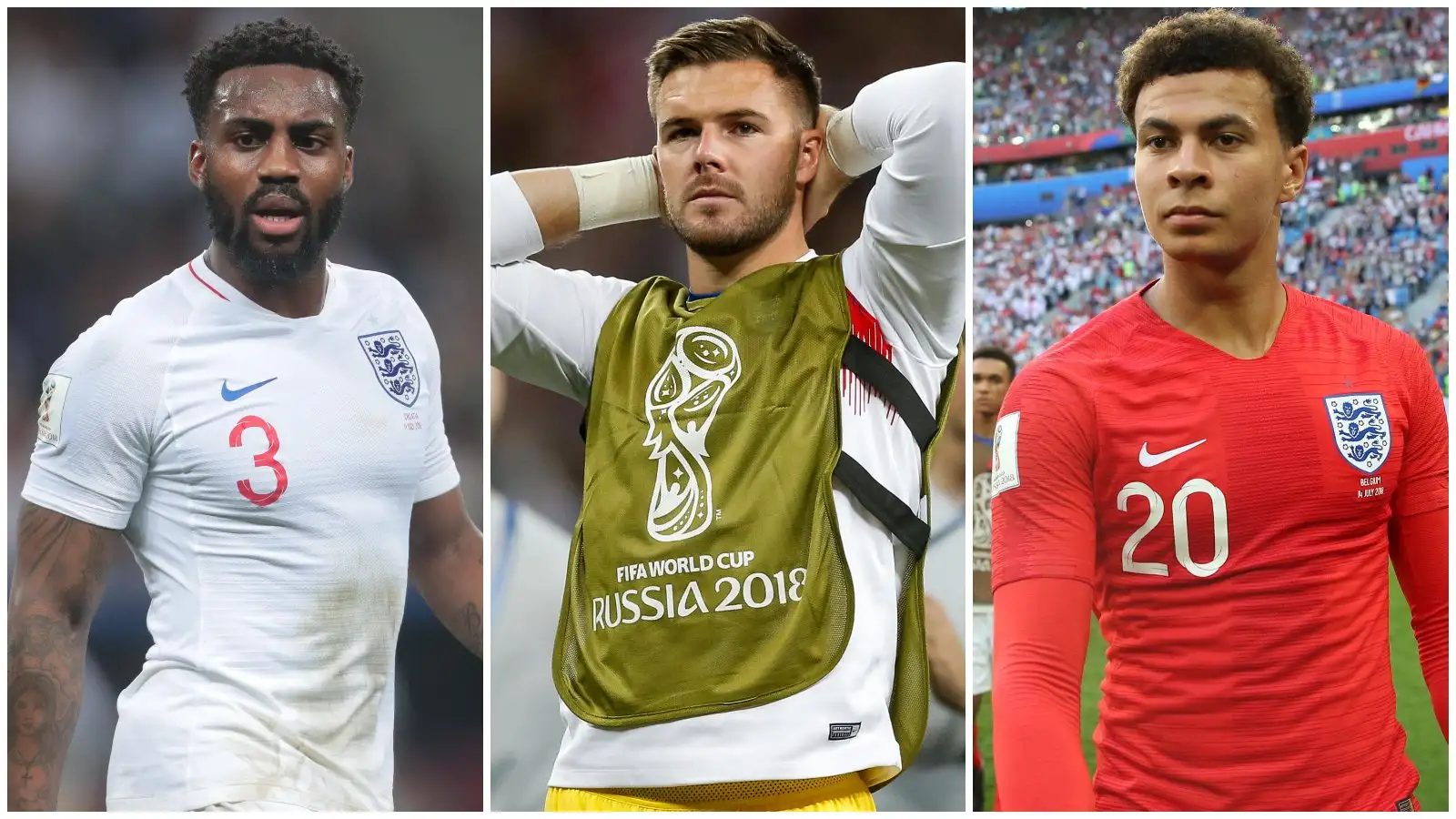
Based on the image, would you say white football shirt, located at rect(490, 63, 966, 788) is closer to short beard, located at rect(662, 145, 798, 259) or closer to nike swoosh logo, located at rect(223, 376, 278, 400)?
short beard, located at rect(662, 145, 798, 259)

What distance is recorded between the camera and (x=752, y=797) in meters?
2.27

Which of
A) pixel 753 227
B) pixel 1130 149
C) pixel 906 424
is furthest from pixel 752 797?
pixel 1130 149

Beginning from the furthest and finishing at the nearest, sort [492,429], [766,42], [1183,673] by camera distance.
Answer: [492,429]
[766,42]
[1183,673]

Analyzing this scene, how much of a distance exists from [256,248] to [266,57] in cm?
38

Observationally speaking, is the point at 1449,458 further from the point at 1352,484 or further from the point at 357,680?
the point at 357,680

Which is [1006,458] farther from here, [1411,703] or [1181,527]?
[1411,703]

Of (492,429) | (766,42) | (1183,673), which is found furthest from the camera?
(492,429)

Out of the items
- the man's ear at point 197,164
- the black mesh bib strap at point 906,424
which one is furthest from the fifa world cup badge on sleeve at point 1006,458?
the man's ear at point 197,164

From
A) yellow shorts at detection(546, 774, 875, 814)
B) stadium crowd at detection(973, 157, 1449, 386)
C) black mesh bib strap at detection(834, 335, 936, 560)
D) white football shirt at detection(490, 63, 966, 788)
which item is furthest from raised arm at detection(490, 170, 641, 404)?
stadium crowd at detection(973, 157, 1449, 386)

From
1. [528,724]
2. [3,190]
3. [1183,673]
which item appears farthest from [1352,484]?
[3,190]

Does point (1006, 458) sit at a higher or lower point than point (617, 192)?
lower

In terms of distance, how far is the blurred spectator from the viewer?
261 centimetres

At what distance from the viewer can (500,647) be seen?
261cm

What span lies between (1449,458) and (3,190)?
2.85 metres
